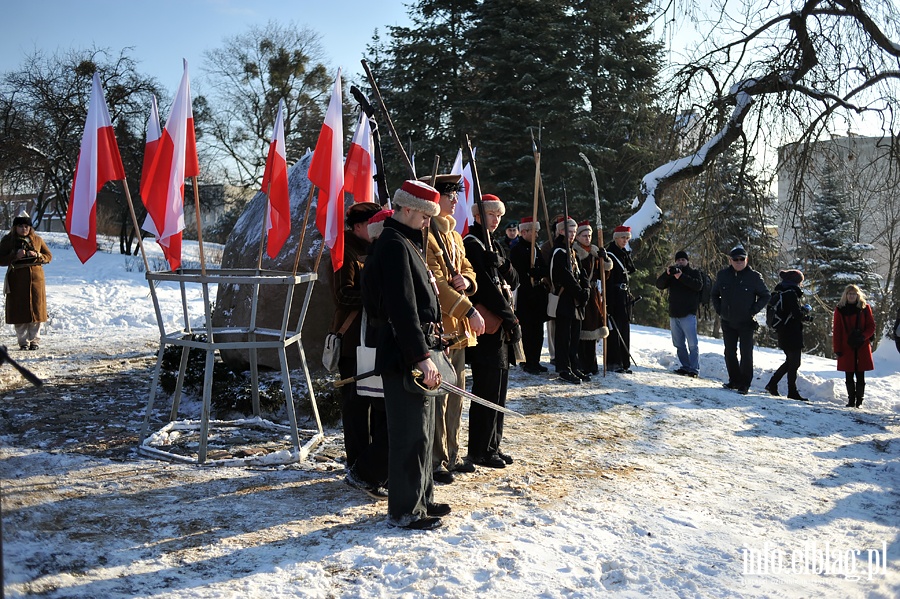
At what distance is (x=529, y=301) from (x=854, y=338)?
4.31 m

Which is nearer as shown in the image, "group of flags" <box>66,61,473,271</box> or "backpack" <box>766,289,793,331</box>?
"group of flags" <box>66,61,473,271</box>

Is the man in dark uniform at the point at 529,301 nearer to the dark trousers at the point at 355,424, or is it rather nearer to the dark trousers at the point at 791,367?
the dark trousers at the point at 791,367

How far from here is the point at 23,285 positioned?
995 centimetres

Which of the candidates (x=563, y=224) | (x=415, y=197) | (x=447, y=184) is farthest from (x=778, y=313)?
(x=415, y=197)

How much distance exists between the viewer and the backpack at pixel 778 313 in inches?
393

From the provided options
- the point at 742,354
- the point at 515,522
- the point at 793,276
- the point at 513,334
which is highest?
the point at 793,276

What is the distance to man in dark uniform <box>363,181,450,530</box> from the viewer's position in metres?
3.85

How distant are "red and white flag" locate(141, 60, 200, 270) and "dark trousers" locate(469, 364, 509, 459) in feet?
7.17

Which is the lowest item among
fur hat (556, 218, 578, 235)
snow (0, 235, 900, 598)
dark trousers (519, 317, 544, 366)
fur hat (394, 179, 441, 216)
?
snow (0, 235, 900, 598)

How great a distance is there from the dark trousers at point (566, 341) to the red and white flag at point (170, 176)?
4.93 meters

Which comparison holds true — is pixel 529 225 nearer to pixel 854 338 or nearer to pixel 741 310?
pixel 741 310

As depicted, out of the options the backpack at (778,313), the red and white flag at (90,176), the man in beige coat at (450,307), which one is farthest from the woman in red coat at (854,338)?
the red and white flag at (90,176)

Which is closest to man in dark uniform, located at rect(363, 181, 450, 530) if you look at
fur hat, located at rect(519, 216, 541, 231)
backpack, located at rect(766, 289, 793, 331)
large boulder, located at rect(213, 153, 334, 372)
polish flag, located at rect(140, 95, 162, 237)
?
polish flag, located at rect(140, 95, 162, 237)

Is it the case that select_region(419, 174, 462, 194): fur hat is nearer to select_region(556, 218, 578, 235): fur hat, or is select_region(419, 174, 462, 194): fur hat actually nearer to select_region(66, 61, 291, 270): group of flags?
select_region(66, 61, 291, 270): group of flags
